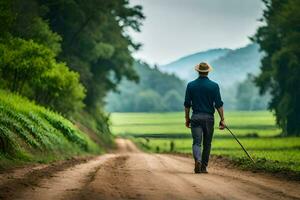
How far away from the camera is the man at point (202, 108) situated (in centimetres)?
1473

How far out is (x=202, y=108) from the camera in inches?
583

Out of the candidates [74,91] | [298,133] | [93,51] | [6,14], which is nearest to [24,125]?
[6,14]

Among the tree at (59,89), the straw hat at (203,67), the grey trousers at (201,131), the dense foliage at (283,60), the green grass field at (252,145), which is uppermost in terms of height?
the dense foliage at (283,60)

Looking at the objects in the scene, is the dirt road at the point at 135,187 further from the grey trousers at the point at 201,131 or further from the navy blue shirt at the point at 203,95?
the navy blue shirt at the point at 203,95

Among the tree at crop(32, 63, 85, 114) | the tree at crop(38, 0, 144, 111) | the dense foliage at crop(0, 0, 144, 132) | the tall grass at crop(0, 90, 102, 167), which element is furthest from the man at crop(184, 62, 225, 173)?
the tree at crop(38, 0, 144, 111)

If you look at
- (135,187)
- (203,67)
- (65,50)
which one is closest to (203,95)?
(203,67)

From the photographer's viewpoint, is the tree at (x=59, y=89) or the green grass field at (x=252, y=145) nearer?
the green grass field at (x=252, y=145)

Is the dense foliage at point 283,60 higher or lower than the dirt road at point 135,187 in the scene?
higher

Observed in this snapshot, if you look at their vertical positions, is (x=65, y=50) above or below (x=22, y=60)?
above

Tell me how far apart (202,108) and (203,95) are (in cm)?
32

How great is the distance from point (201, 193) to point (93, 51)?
4543 centimetres

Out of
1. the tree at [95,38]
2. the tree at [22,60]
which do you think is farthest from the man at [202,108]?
the tree at [95,38]

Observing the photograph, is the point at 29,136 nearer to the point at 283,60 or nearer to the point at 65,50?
the point at 65,50

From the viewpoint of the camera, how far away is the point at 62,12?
49938mm
